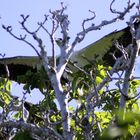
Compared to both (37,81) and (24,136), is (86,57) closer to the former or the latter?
(37,81)

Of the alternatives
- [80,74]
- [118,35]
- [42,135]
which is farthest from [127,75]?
[118,35]

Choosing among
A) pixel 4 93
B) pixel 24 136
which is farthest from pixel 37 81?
pixel 24 136

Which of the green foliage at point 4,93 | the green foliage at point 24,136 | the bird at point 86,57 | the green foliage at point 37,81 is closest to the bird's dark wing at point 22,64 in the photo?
the bird at point 86,57

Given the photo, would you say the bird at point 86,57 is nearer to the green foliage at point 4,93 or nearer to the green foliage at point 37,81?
the green foliage at point 4,93

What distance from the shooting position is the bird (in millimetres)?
6387

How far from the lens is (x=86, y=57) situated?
7.04 metres

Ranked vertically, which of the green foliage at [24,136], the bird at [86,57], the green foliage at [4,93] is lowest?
the green foliage at [24,136]

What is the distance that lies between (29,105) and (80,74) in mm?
1008

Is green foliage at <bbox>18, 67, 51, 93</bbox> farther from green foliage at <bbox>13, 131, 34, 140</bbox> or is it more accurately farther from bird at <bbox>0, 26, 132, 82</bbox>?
bird at <bbox>0, 26, 132, 82</bbox>

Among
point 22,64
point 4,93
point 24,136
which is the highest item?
point 22,64

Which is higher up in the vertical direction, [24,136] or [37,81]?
[37,81]

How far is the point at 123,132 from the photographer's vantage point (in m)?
0.74

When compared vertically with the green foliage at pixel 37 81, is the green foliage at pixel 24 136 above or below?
below

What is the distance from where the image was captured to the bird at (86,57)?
6.39 meters
